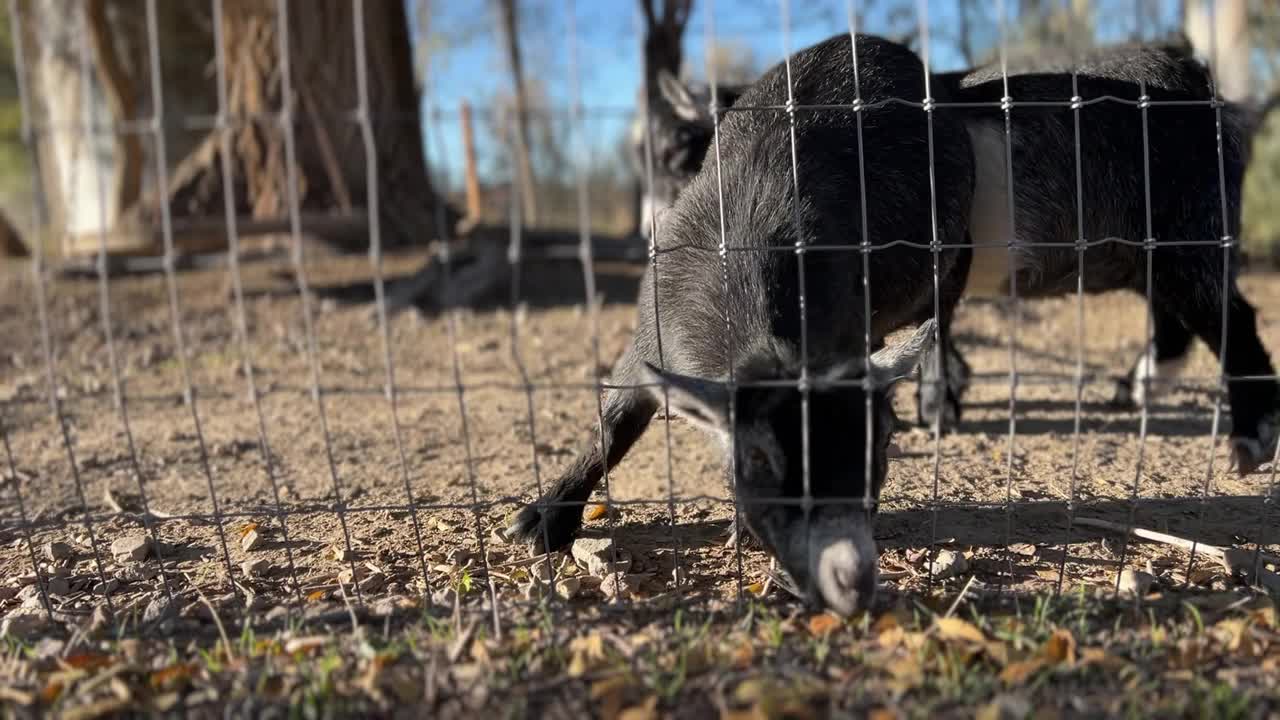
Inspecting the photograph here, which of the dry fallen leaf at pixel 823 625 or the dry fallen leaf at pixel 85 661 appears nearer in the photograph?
the dry fallen leaf at pixel 85 661

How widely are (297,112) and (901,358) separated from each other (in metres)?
6.51

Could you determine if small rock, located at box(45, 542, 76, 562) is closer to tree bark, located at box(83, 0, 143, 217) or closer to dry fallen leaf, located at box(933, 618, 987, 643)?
dry fallen leaf, located at box(933, 618, 987, 643)

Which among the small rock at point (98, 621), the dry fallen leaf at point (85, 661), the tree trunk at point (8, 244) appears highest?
the tree trunk at point (8, 244)

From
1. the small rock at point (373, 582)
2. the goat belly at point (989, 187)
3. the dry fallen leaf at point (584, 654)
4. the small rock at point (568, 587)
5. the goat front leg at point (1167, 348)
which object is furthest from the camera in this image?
the goat front leg at point (1167, 348)

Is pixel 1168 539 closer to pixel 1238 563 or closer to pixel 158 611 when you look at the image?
pixel 1238 563

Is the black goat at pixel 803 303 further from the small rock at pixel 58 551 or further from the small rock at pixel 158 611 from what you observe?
the small rock at pixel 58 551

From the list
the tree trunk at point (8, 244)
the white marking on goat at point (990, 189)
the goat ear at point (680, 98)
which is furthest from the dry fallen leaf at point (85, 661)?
the tree trunk at point (8, 244)

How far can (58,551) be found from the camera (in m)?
3.48

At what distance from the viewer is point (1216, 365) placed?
612 cm

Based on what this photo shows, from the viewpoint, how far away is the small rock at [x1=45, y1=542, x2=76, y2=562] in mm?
3465

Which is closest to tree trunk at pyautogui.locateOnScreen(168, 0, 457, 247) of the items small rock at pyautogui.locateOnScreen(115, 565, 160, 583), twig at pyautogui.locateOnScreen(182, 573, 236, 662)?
small rock at pyautogui.locateOnScreen(115, 565, 160, 583)

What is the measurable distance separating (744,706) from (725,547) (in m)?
1.12

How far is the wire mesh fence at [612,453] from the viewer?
2.93 meters

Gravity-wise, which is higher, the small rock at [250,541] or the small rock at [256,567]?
the small rock at [250,541]
